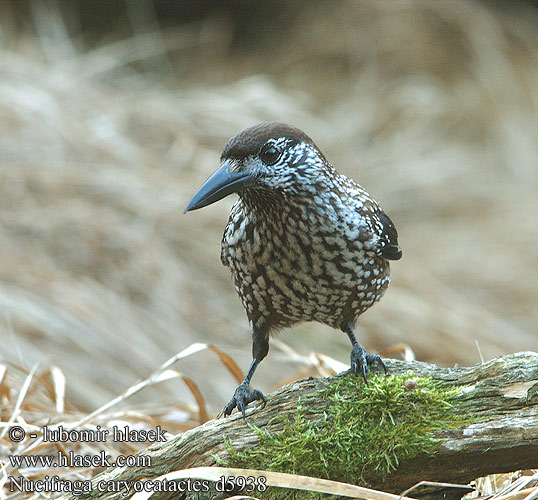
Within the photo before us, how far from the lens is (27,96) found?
7.27m

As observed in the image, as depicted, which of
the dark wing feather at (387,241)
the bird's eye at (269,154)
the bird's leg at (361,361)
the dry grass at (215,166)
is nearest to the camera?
the bird's leg at (361,361)

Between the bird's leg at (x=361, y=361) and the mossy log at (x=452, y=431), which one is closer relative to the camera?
the mossy log at (x=452, y=431)

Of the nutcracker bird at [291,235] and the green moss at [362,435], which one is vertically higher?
the nutcracker bird at [291,235]

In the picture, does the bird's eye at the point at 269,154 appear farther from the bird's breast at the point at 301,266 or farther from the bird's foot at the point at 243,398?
the bird's foot at the point at 243,398

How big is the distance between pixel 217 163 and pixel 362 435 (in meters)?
5.21

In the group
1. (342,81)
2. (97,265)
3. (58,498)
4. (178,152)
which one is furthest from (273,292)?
(342,81)

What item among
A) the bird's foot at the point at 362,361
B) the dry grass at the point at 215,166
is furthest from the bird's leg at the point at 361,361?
the dry grass at the point at 215,166

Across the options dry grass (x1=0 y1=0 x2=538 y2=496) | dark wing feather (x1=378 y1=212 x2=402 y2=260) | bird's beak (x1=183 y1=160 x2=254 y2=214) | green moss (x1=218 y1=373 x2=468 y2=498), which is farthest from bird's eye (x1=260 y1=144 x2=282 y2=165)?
dry grass (x1=0 y1=0 x2=538 y2=496)

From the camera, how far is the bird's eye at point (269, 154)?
3.21 metres

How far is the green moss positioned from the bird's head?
0.91 meters

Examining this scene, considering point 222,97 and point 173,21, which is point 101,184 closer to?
point 222,97

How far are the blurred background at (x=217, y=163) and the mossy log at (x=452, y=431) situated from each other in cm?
127

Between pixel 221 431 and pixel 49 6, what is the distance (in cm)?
893

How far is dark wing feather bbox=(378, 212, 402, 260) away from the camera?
3.53 m
